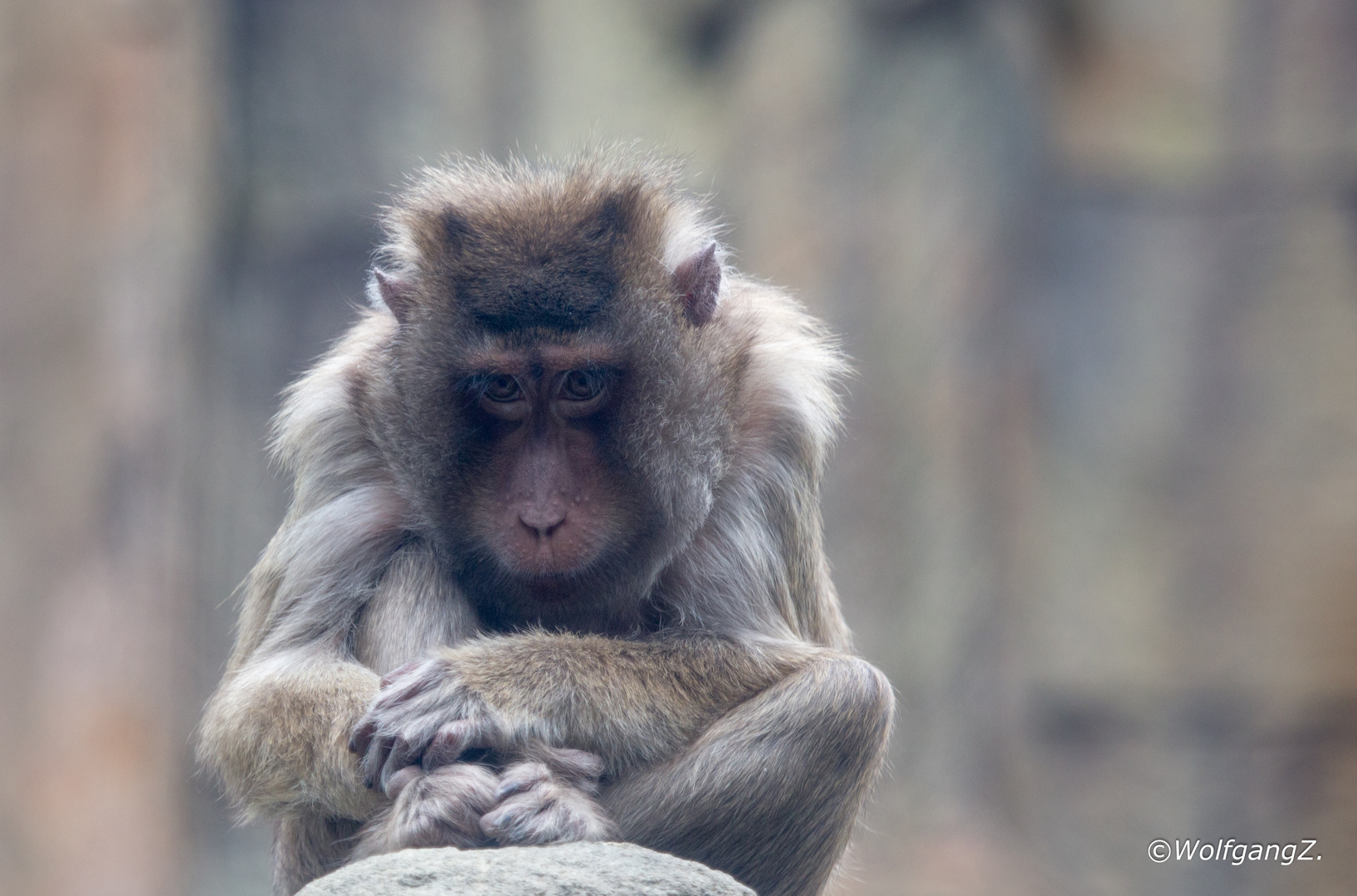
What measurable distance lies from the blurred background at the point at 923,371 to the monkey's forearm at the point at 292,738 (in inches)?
200

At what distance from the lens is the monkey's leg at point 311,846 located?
4703 mm

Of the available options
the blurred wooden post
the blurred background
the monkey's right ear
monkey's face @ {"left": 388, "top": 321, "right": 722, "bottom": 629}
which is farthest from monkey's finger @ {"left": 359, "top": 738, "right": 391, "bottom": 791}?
the blurred wooden post

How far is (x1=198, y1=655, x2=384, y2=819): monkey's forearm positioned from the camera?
14.8ft

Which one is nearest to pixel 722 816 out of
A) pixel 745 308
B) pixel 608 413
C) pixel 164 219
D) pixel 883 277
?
pixel 608 413

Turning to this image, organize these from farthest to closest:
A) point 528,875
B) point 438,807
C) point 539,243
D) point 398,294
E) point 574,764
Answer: point 398,294
point 539,243
point 574,764
point 438,807
point 528,875

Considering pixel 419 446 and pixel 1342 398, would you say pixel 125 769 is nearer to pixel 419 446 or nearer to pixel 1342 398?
pixel 419 446

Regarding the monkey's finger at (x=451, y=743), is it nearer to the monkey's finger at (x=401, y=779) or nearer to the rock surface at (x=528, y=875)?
the monkey's finger at (x=401, y=779)

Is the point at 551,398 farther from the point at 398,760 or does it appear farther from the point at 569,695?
the point at 398,760

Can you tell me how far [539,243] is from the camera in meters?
4.74

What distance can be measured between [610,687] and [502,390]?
960 millimetres

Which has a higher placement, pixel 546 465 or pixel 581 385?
pixel 581 385

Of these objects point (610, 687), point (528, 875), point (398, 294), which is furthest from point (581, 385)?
point (528, 875)

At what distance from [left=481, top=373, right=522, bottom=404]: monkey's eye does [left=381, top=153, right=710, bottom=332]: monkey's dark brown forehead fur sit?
159 millimetres

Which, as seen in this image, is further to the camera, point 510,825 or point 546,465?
point 546,465
